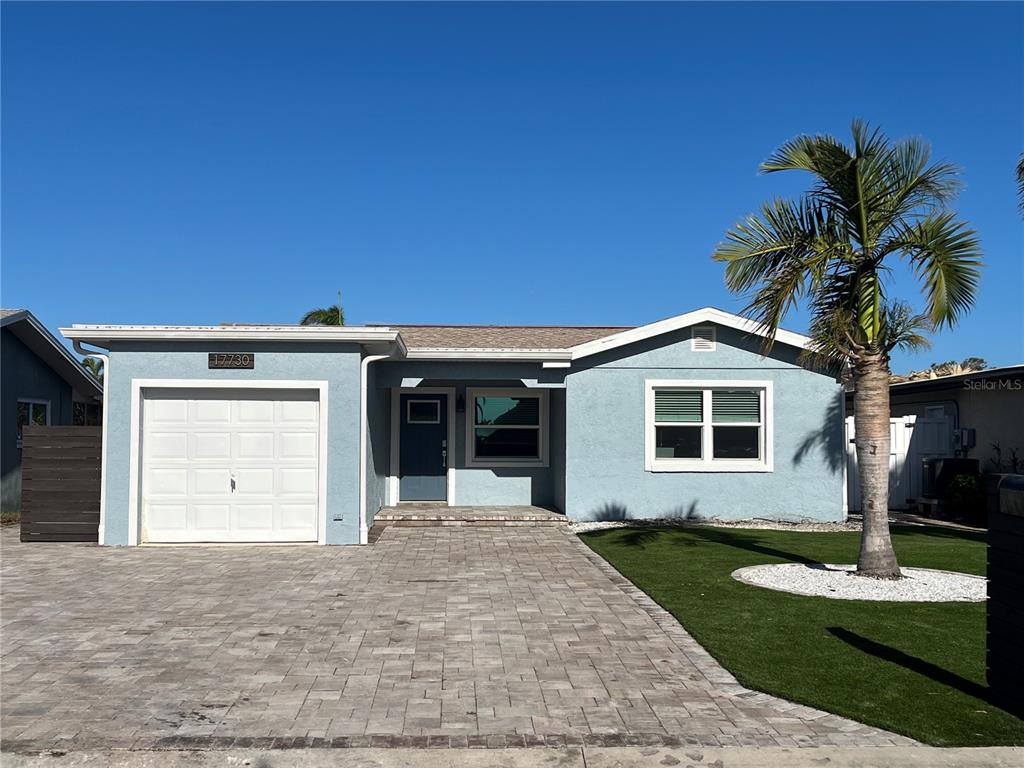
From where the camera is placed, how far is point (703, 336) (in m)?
15.1

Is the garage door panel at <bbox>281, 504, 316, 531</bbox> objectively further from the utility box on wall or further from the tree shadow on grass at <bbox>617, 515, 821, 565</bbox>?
the utility box on wall

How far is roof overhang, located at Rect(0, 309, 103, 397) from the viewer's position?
Answer: 53.7 feet

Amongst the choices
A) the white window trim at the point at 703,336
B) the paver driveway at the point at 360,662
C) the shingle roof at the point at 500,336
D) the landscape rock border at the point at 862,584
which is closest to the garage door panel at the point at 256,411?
the paver driveway at the point at 360,662

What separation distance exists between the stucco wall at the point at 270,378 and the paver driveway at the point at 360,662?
5.63 ft

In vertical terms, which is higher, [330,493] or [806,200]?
[806,200]

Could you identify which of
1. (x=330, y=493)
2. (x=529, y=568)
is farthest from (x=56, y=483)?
(x=529, y=568)

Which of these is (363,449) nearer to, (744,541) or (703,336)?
(744,541)

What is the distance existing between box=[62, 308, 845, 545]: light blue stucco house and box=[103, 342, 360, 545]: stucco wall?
0.07 ft

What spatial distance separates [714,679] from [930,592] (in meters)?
3.95

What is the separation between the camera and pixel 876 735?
4.82 m

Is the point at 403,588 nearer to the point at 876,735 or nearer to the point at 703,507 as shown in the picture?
the point at 876,735

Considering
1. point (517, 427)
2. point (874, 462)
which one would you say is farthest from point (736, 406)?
point (874, 462)

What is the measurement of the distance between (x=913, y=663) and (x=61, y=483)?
11.7m

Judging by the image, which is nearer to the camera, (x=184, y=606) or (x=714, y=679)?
(x=714, y=679)
